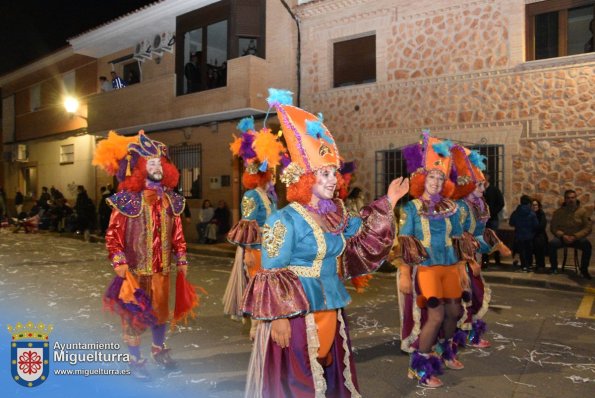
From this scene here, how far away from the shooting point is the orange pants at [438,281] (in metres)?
4.67

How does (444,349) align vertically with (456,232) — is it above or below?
below

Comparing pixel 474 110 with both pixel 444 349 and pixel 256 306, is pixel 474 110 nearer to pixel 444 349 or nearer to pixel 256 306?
pixel 444 349

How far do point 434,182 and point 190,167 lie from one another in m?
15.5

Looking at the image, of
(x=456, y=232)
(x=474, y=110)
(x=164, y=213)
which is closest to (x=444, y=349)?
(x=456, y=232)

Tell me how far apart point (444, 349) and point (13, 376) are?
14.2 ft

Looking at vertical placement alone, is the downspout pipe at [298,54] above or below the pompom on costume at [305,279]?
above

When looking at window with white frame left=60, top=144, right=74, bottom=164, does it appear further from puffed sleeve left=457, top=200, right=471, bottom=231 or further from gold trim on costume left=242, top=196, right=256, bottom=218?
puffed sleeve left=457, top=200, right=471, bottom=231

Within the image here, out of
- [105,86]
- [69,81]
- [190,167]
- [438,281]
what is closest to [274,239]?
[438,281]

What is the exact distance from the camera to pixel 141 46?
2067 cm

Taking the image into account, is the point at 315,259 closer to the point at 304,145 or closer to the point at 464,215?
the point at 304,145

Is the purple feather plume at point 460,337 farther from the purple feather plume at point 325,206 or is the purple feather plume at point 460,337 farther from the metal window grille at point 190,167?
the metal window grille at point 190,167

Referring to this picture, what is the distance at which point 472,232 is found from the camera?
5723 millimetres

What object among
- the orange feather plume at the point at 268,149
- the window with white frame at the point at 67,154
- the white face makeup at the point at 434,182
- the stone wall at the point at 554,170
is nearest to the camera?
the orange feather plume at the point at 268,149

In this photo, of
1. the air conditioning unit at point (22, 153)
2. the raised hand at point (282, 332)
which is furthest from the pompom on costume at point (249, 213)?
the air conditioning unit at point (22, 153)
